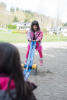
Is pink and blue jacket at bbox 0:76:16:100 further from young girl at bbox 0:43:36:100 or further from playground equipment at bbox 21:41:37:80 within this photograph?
playground equipment at bbox 21:41:37:80

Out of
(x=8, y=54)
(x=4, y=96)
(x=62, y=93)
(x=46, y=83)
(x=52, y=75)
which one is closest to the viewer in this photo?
(x=8, y=54)

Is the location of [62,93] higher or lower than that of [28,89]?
lower

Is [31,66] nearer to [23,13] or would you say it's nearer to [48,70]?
[48,70]

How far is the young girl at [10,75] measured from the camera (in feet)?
5.00

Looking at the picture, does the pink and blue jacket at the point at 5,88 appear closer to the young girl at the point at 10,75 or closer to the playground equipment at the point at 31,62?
the young girl at the point at 10,75

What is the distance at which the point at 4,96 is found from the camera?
1624 millimetres

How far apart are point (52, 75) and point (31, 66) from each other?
67 centimetres

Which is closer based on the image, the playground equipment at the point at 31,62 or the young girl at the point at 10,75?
the young girl at the point at 10,75

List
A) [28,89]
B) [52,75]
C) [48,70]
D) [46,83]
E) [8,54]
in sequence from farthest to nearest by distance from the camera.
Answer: [48,70] < [52,75] < [46,83] < [28,89] < [8,54]

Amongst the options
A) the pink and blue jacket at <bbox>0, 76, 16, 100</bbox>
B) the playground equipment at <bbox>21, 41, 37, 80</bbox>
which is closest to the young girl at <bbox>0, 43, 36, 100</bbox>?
the pink and blue jacket at <bbox>0, 76, 16, 100</bbox>

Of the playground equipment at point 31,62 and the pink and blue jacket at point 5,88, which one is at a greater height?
the pink and blue jacket at point 5,88

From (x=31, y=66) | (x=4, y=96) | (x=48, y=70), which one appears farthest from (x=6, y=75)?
(x=48, y=70)

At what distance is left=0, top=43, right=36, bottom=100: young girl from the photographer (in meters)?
1.52

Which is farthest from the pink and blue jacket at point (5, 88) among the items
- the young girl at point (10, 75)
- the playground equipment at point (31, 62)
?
the playground equipment at point (31, 62)
